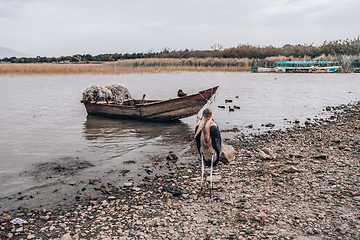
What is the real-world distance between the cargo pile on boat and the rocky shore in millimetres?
8759

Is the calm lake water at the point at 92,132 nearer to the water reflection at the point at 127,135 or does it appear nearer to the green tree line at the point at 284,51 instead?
the water reflection at the point at 127,135

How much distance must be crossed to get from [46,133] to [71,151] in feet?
11.1

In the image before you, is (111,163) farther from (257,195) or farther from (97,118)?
(97,118)

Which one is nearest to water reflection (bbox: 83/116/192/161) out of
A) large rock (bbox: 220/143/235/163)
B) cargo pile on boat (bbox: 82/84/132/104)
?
cargo pile on boat (bbox: 82/84/132/104)

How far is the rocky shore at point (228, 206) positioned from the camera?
4488mm

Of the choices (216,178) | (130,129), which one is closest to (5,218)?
(216,178)

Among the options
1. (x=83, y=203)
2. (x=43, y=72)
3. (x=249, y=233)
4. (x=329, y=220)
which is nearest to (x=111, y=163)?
(x=83, y=203)

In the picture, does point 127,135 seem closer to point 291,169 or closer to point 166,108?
point 166,108

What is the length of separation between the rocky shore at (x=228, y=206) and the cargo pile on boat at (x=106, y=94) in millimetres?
8759

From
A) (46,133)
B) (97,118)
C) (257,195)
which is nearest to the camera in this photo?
(257,195)

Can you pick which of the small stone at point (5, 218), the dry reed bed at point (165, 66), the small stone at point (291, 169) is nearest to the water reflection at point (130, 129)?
the small stone at point (291, 169)

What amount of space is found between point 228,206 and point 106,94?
11.6 metres

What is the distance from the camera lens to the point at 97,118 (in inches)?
601

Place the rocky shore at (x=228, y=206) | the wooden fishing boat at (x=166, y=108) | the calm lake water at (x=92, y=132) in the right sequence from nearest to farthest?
the rocky shore at (x=228, y=206) → the calm lake water at (x=92, y=132) → the wooden fishing boat at (x=166, y=108)
